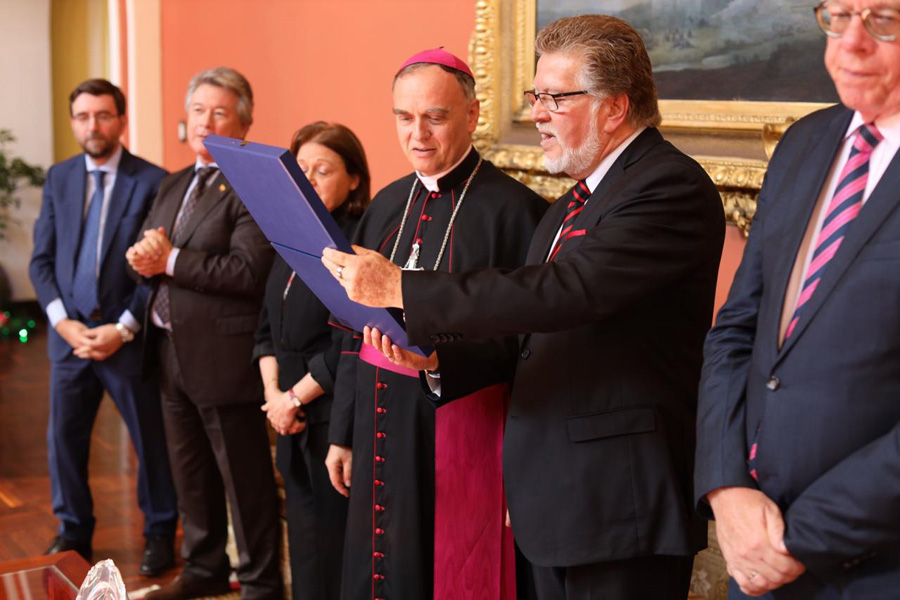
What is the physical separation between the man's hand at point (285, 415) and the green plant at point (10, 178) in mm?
6794

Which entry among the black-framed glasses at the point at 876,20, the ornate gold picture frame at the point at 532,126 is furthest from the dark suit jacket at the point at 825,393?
the ornate gold picture frame at the point at 532,126

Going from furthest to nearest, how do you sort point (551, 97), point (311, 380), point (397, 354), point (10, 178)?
point (10, 178), point (311, 380), point (397, 354), point (551, 97)

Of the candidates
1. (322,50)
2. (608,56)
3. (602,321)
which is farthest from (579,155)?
(322,50)

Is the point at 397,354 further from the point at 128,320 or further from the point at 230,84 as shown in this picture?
the point at 128,320

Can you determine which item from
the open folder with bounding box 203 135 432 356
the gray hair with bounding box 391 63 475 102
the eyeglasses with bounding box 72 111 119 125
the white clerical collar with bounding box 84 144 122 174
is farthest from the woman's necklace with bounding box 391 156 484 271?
the eyeglasses with bounding box 72 111 119 125

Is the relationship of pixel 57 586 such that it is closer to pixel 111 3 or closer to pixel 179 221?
pixel 179 221

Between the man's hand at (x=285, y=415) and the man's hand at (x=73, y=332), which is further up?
the man's hand at (x=73, y=332)

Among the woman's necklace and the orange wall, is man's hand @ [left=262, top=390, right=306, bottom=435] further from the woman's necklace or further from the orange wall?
the orange wall

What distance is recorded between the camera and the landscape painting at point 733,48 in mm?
2549

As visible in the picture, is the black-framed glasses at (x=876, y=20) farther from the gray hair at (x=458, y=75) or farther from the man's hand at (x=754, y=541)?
the gray hair at (x=458, y=75)

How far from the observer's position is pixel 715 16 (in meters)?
2.79

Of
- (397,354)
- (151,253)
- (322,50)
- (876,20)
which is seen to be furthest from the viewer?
(322,50)

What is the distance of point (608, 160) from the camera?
197 centimetres

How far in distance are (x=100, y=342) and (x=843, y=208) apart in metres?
3.10
